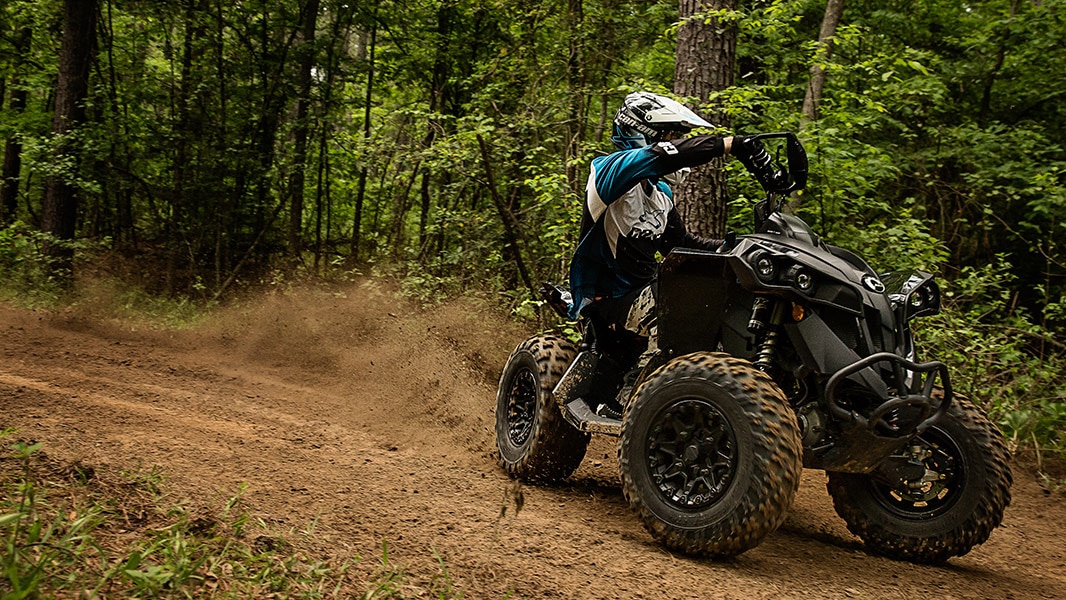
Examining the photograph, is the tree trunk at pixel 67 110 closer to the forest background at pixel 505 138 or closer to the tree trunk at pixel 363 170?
the forest background at pixel 505 138

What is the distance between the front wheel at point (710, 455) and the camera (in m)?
3.86

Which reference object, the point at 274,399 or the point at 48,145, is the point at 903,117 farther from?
the point at 48,145

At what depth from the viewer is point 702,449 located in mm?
4238

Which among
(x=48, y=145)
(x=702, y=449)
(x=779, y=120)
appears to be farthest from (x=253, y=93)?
(x=702, y=449)

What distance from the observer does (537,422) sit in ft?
18.9

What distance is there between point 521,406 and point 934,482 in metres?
2.86

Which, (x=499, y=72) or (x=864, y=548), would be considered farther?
(x=499, y=72)

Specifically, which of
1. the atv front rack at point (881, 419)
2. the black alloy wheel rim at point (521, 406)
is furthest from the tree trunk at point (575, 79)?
the atv front rack at point (881, 419)

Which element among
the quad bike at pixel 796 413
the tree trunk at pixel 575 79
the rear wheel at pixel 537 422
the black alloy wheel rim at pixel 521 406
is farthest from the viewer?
the tree trunk at pixel 575 79

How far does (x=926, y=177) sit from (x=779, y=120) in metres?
2.92

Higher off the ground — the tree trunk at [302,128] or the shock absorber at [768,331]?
the tree trunk at [302,128]

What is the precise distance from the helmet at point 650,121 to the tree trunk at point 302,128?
38.4 ft

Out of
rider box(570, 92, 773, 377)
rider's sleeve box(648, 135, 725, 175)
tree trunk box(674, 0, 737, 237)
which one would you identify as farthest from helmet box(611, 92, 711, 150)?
tree trunk box(674, 0, 737, 237)

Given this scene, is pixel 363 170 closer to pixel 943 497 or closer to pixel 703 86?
pixel 703 86
